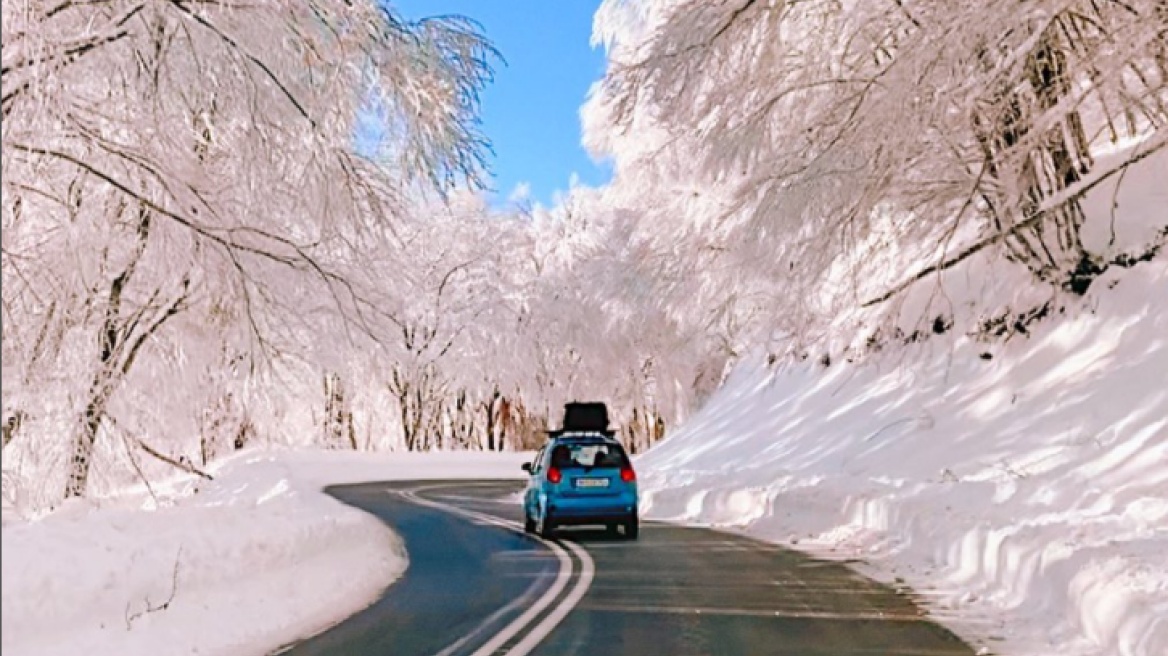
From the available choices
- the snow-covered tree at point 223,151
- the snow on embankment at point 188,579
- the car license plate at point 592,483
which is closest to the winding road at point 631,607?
the snow on embankment at point 188,579

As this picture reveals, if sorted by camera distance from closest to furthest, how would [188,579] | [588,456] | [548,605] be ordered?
[188,579], [548,605], [588,456]

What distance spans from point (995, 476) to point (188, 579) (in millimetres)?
13841

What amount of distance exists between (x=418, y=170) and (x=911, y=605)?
592 cm

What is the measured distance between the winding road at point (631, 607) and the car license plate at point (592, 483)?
1085 mm

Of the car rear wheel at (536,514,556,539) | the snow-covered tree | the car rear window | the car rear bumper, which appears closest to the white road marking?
the snow-covered tree

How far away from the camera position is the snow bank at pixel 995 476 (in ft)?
29.6

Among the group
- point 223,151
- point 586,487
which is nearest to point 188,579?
point 223,151

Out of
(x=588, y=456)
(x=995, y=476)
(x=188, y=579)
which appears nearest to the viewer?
(x=188, y=579)

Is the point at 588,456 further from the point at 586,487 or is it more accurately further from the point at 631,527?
the point at 631,527

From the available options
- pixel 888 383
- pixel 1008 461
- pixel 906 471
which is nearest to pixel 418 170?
pixel 1008 461

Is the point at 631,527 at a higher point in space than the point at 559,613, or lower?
higher

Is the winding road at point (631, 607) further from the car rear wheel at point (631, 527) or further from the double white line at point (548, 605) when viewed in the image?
the car rear wheel at point (631, 527)

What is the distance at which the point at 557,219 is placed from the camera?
193 ft

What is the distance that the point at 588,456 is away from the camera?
19531 mm
